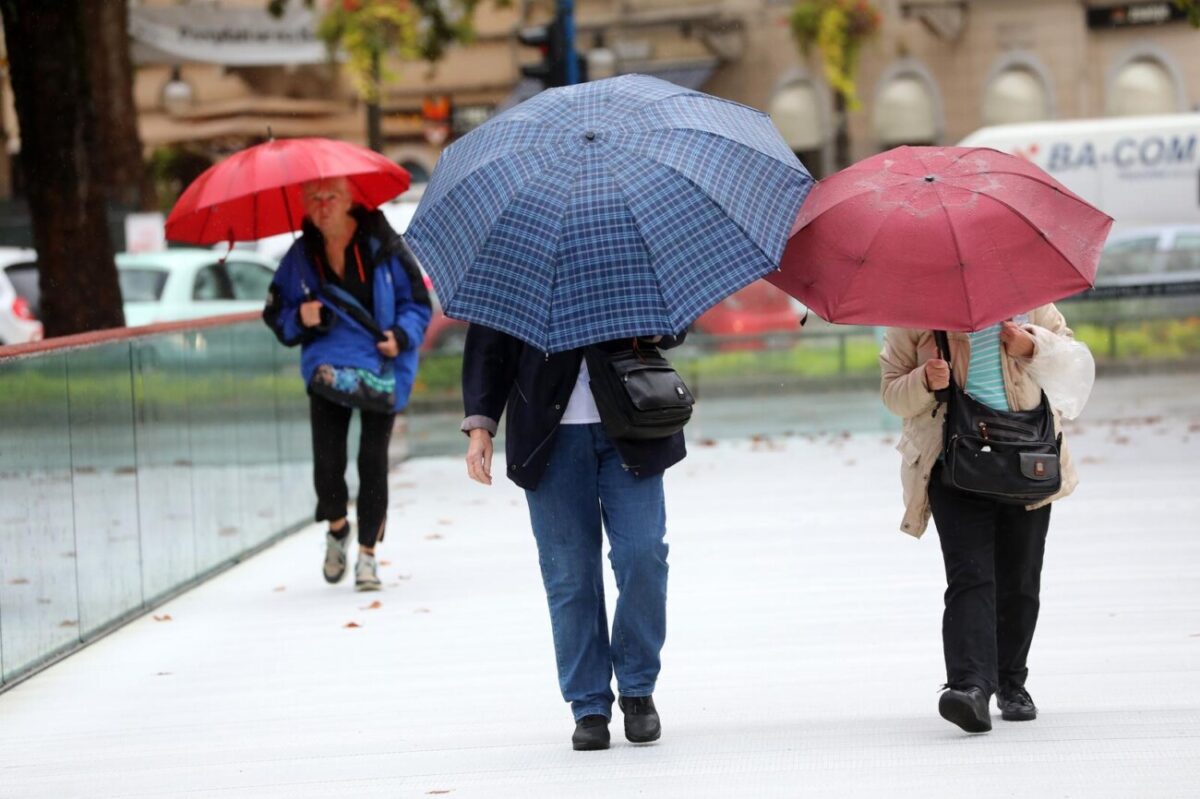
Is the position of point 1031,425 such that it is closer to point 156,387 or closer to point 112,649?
point 112,649

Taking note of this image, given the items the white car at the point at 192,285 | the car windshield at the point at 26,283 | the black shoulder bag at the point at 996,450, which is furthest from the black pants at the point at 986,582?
the car windshield at the point at 26,283

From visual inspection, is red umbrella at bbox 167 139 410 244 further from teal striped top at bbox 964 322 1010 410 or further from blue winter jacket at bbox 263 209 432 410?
teal striped top at bbox 964 322 1010 410

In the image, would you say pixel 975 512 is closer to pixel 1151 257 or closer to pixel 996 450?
pixel 996 450

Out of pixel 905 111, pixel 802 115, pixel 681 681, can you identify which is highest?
pixel 681 681

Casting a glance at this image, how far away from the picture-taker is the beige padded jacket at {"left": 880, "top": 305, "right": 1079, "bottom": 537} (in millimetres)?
5652

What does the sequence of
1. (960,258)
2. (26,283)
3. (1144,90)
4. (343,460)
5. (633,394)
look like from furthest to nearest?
(1144,90), (26,283), (343,460), (633,394), (960,258)

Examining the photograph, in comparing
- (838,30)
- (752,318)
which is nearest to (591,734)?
(752,318)

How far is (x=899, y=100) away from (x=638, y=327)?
104ft

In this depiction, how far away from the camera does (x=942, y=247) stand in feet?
17.4

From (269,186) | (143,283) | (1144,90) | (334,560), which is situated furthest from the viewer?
(1144,90)

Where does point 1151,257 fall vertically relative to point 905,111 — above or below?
above

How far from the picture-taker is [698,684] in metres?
6.86

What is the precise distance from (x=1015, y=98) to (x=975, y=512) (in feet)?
101

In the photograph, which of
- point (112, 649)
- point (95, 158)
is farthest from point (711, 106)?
point (95, 158)
